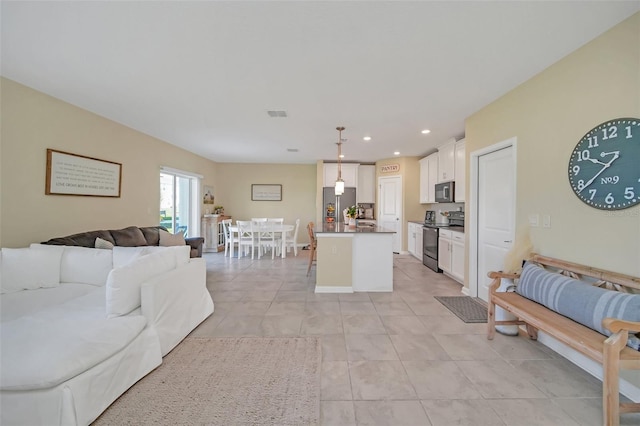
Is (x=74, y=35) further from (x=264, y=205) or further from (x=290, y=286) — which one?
(x=264, y=205)

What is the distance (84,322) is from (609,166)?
13.0 ft

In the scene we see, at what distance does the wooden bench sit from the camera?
149 centimetres

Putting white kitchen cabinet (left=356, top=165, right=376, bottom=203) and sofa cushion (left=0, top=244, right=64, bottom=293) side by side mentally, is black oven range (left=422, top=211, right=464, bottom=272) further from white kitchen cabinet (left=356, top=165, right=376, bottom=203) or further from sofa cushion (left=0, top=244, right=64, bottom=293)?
sofa cushion (left=0, top=244, right=64, bottom=293)

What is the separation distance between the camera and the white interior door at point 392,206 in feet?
22.7

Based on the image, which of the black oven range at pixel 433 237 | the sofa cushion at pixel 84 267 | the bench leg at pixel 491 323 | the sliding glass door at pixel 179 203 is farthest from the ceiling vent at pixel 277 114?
the black oven range at pixel 433 237

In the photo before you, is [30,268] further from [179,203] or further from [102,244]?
[179,203]

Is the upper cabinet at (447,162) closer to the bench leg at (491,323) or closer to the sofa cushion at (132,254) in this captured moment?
the bench leg at (491,323)

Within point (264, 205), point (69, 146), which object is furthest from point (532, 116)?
point (264, 205)

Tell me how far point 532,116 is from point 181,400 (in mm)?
3921

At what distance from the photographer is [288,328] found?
110 inches

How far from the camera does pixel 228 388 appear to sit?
1859mm

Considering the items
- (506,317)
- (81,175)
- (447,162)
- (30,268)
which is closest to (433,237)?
(447,162)

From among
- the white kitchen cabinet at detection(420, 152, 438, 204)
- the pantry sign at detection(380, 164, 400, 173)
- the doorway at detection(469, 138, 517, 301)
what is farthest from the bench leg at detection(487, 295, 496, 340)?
the pantry sign at detection(380, 164, 400, 173)

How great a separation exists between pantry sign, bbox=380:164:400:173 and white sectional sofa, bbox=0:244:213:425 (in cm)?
547
